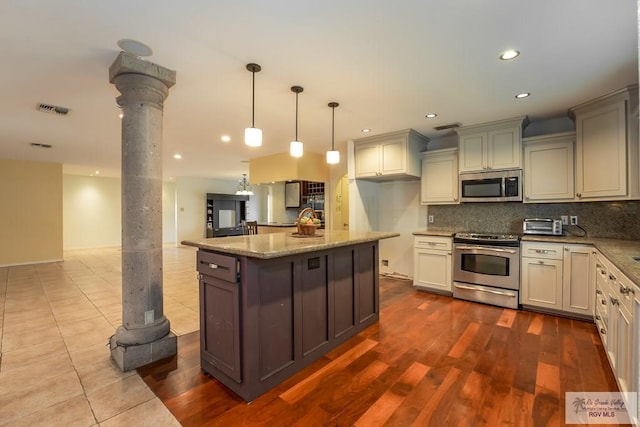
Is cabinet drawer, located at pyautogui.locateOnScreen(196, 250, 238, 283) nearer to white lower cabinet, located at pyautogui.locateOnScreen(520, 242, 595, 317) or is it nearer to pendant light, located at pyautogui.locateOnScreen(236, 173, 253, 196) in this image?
white lower cabinet, located at pyautogui.locateOnScreen(520, 242, 595, 317)

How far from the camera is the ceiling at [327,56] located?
1741 millimetres

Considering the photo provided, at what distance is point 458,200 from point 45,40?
463cm

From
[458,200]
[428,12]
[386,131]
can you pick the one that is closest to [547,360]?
[458,200]

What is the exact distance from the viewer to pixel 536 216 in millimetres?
3857

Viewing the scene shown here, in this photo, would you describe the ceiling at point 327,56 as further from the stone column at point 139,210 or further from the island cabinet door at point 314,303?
the island cabinet door at point 314,303

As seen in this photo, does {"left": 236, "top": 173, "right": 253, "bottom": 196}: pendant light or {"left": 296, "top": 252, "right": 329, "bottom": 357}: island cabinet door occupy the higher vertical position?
{"left": 236, "top": 173, "right": 253, "bottom": 196}: pendant light

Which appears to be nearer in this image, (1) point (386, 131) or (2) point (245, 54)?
(2) point (245, 54)

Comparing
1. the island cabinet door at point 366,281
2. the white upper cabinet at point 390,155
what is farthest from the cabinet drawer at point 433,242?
the island cabinet door at point 366,281

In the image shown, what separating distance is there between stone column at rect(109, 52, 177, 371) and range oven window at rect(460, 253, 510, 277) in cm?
368

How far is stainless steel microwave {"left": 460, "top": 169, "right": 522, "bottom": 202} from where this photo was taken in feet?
12.1

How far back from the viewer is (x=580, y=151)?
324 centimetres

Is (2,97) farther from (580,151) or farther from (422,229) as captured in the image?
(580,151)

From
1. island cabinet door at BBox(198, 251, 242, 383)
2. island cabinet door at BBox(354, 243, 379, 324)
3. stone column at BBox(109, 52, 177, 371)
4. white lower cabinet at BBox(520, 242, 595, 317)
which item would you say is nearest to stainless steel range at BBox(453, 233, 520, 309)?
white lower cabinet at BBox(520, 242, 595, 317)

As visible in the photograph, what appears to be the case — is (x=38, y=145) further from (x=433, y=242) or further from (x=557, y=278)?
(x=557, y=278)
